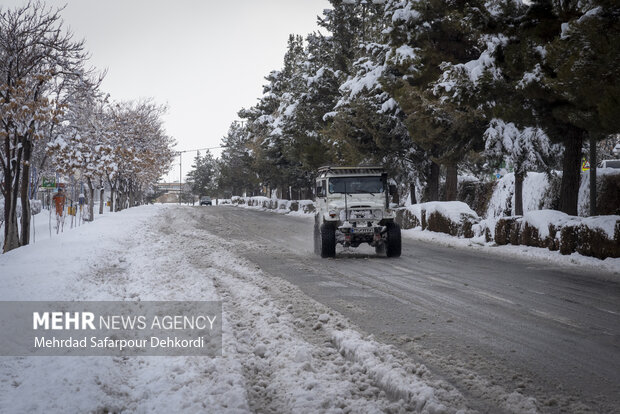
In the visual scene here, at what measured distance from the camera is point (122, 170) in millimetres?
38219

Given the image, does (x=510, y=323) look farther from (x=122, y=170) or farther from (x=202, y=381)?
(x=122, y=170)

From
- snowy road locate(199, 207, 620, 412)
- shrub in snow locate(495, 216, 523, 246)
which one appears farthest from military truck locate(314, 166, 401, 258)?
shrub in snow locate(495, 216, 523, 246)

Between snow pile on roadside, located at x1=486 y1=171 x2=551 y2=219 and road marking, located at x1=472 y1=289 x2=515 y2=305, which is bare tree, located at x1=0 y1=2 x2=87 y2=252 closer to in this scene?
road marking, located at x1=472 y1=289 x2=515 y2=305

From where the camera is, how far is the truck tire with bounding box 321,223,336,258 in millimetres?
13695

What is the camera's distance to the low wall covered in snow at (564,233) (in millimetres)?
12289

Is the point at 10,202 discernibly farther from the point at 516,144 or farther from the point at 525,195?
the point at 525,195

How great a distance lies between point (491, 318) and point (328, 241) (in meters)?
7.16

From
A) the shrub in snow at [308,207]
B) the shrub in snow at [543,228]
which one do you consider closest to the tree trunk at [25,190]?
the shrub in snow at [543,228]

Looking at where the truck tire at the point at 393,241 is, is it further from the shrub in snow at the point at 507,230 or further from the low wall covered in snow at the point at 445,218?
the low wall covered in snow at the point at 445,218

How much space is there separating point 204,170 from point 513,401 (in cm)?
12728

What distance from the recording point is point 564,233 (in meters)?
13.6

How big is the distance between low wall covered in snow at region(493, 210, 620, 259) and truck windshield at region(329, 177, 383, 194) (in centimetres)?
474

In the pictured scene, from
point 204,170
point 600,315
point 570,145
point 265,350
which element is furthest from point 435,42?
point 204,170

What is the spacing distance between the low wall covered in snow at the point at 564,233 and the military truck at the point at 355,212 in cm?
431
